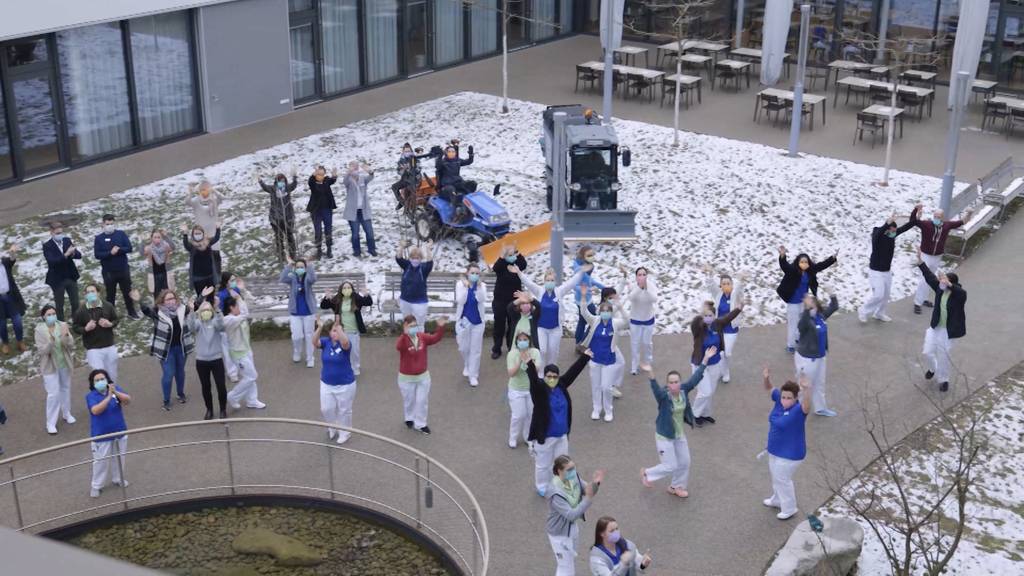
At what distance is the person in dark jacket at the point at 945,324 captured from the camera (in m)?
14.8

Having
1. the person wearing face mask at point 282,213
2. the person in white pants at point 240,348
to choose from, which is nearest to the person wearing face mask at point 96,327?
the person in white pants at point 240,348

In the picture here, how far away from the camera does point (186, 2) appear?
928 inches

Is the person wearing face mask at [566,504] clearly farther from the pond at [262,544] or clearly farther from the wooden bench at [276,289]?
the wooden bench at [276,289]

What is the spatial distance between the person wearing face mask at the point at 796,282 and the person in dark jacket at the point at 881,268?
1.14m

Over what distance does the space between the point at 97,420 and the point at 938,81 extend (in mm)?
24666

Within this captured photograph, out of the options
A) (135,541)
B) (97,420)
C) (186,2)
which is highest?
(186,2)

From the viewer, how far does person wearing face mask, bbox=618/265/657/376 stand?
48.9ft

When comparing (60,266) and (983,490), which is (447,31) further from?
(983,490)

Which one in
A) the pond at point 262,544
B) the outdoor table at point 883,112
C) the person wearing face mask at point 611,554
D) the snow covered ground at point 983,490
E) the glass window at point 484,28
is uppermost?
the glass window at point 484,28

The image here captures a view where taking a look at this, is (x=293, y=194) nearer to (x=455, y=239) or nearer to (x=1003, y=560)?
(x=455, y=239)

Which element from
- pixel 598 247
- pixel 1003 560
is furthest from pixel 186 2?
pixel 1003 560

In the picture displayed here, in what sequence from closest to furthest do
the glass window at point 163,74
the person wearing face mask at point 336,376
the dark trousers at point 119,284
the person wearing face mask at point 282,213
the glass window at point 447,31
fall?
the person wearing face mask at point 336,376 < the dark trousers at point 119,284 < the person wearing face mask at point 282,213 < the glass window at point 163,74 < the glass window at point 447,31

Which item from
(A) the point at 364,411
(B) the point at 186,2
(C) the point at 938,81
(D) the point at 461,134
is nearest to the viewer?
(A) the point at 364,411

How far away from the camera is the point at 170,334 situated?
1404cm
